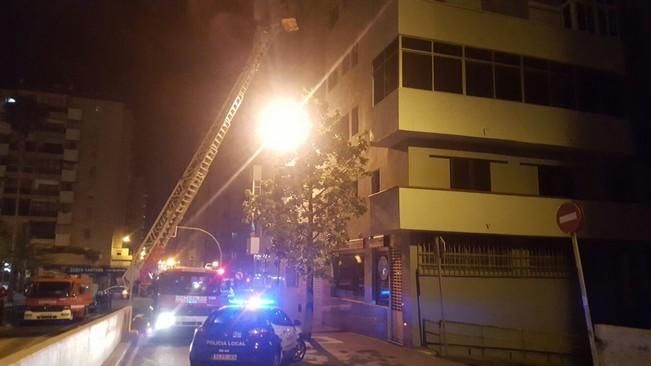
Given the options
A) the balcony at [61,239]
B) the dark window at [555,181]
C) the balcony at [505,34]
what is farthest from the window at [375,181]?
the balcony at [61,239]

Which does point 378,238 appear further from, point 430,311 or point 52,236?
point 52,236

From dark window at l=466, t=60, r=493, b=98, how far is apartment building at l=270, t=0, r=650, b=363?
0.13ft

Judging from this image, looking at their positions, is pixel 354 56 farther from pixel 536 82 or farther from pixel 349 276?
pixel 349 276

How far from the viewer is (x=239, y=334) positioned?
36.9ft

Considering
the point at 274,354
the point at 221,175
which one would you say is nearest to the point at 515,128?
the point at 274,354

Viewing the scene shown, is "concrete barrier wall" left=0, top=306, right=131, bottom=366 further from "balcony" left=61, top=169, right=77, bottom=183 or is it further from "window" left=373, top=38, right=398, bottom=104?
"balcony" left=61, top=169, right=77, bottom=183

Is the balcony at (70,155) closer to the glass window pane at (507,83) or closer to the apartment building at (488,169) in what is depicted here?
the apartment building at (488,169)

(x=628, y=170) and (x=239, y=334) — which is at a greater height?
(x=628, y=170)

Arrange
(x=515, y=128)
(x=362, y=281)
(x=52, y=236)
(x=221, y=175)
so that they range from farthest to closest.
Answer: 1. (x=221, y=175)
2. (x=52, y=236)
3. (x=362, y=281)
4. (x=515, y=128)

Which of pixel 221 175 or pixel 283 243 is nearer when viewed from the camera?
pixel 283 243

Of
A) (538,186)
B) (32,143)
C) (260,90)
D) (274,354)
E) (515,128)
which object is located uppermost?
(32,143)

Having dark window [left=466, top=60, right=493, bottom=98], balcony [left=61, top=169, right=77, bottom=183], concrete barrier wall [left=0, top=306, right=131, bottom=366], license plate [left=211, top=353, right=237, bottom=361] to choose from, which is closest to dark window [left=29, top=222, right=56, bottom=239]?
balcony [left=61, top=169, right=77, bottom=183]

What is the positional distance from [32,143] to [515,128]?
233 feet

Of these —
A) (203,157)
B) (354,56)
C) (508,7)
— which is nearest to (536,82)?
(508,7)
